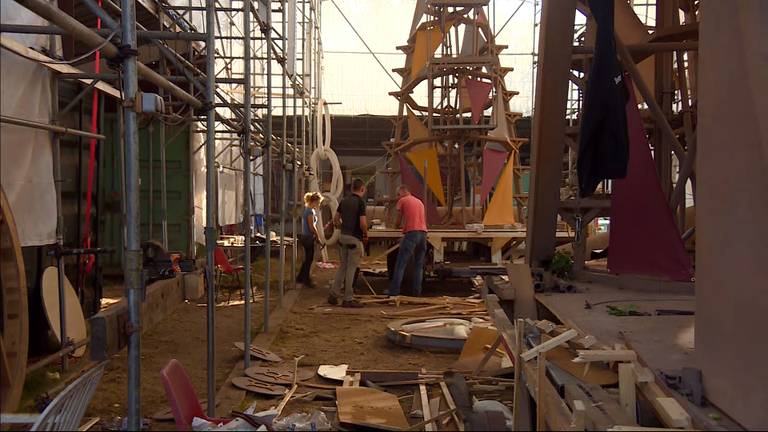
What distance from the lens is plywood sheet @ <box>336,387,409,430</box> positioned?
523cm

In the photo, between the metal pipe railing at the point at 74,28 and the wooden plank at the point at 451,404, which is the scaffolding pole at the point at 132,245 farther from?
the wooden plank at the point at 451,404

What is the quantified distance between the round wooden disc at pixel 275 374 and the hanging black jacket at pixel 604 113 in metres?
3.14

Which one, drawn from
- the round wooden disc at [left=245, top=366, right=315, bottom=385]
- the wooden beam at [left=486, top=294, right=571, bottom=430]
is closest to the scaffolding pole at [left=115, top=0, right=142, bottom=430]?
the wooden beam at [left=486, top=294, right=571, bottom=430]

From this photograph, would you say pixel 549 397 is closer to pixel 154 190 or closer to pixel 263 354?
pixel 263 354

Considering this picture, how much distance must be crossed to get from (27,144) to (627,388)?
4.39 meters

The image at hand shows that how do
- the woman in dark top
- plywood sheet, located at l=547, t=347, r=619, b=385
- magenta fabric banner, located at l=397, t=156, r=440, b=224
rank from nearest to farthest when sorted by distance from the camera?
plywood sheet, located at l=547, t=347, r=619, b=385 → the woman in dark top → magenta fabric banner, located at l=397, t=156, r=440, b=224

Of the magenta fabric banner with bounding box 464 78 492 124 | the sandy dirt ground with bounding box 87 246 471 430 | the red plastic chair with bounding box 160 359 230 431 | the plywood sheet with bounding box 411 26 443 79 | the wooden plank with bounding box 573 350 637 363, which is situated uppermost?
the plywood sheet with bounding box 411 26 443 79

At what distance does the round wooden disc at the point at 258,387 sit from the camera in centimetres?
621

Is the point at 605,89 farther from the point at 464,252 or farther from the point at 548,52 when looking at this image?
Answer: the point at 464,252

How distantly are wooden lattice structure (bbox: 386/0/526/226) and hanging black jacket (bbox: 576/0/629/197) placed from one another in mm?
6385

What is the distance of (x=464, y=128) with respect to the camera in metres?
13.5

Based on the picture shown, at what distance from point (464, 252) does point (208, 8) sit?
10863 millimetres

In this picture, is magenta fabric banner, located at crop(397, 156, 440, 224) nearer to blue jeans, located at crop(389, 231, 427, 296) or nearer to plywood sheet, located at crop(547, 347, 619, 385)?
blue jeans, located at crop(389, 231, 427, 296)

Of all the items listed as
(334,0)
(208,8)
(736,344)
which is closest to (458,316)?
(208,8)
